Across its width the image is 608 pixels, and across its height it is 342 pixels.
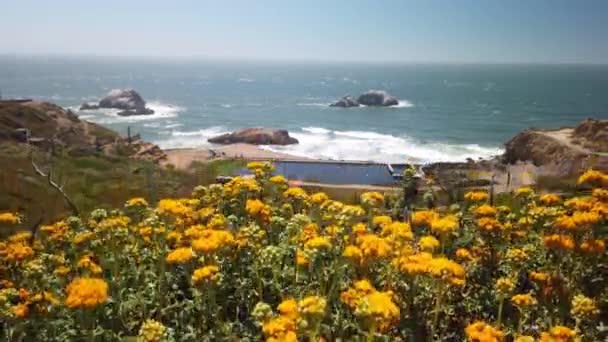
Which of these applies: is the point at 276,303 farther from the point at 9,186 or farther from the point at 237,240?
the point at 9,186

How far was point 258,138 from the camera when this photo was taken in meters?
71.6

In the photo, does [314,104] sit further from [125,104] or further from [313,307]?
[313,307]

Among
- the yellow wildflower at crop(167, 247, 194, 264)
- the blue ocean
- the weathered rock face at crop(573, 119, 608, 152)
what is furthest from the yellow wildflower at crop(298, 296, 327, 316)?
the blue ocean

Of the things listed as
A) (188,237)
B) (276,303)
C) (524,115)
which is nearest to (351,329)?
(276,303)

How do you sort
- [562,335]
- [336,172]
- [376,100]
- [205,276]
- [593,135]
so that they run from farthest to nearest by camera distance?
[376,100] → [593,135] → [336,172] → [205,276] → [562,335]

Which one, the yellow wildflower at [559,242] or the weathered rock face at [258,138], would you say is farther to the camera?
the weathered rock face at [258,138]

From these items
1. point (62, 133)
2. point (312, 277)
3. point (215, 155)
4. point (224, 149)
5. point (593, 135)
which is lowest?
point (224, 149)

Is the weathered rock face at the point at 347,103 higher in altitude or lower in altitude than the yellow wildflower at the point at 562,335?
lower

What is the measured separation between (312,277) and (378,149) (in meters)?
64.3

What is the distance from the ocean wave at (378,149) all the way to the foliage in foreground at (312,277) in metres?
53.5

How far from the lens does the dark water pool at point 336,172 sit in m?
33.2

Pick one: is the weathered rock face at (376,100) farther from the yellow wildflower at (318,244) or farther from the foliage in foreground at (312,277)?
the yellow wildflower at (318,244)

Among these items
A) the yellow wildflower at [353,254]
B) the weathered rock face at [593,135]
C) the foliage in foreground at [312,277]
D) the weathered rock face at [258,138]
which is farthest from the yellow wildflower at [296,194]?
the weathered rock face at [258,138]

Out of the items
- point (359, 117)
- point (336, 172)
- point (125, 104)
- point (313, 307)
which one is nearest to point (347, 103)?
point (359, 117)
